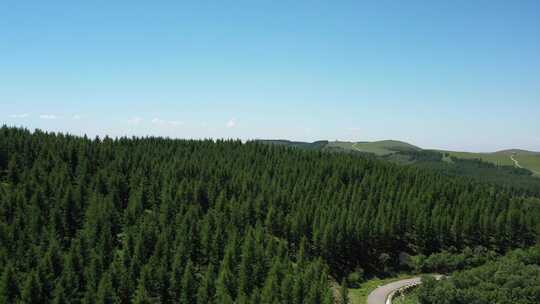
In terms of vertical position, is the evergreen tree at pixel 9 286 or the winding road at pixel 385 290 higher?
the evergreen tree at pixel 9 286

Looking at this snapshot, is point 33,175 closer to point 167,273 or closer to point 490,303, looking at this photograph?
point 167,273

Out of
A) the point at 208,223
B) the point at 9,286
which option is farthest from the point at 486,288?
the point at 9,286

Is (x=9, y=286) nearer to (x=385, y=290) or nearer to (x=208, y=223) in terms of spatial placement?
(x=208, y=223)

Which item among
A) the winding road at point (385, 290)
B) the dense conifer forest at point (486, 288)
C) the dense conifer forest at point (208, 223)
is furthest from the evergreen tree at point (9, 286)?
the dense conifer forest at point (486, 288)

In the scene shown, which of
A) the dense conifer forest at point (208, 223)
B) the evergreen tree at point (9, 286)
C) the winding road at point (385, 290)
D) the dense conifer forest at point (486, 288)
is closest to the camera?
the evergreen tree at point (9, 286)

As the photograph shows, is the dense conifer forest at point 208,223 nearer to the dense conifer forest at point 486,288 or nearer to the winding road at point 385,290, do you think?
the winding road at point 385,290

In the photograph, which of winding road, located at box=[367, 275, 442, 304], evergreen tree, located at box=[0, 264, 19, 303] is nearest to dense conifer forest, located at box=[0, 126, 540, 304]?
evergreen tree, located at box=[0, 264, 19, 303]
